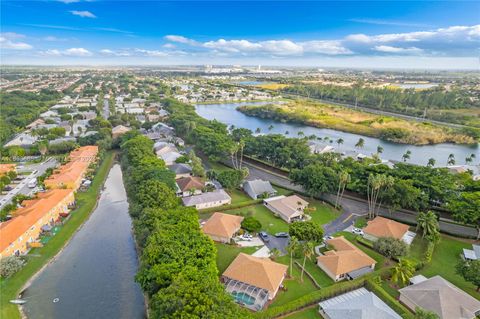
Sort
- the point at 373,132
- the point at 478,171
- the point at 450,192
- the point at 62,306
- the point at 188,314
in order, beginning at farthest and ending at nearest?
the point at 373,132 < the point at 478,171 < the point at 450,192 < the point at 62,306 < the point at 188,314

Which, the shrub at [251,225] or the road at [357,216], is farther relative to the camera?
the road at [357,216]

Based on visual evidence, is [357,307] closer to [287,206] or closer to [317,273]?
[317,273]

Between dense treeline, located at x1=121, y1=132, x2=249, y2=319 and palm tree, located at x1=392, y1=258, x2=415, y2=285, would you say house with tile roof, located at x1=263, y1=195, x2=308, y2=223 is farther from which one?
palm tree, located at x1=392, y1=258, x2=415, y2=285

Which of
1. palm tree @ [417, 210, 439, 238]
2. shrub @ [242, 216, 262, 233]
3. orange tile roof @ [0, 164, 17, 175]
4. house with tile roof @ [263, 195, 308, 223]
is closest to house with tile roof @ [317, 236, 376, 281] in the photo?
palm tree @ [417, 210, 439, 238]

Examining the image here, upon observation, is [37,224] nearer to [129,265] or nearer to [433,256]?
[129,265]

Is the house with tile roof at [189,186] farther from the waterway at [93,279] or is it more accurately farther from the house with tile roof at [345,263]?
the house with tile roof at [345,263]

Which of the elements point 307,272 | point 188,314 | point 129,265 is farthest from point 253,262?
point 129,265

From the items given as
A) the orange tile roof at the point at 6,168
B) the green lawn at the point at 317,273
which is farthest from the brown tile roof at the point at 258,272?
the orange tile roof at the point at 6,168
